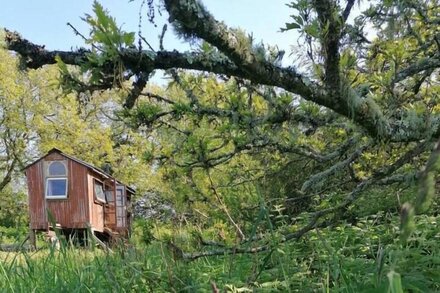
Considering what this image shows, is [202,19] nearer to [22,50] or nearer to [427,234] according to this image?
[22,50]

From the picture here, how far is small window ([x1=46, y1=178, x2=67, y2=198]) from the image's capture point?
58.9ft

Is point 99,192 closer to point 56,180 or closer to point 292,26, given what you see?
point 56,180

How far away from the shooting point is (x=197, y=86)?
10.4 feet

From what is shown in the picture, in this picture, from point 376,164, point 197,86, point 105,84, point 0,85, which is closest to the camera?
point 105,84

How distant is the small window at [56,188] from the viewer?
17938mm

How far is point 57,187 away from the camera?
1803 centimetres

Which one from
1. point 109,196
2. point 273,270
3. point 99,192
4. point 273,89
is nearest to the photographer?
point 273,270

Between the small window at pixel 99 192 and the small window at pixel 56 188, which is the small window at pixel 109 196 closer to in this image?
the small window at pixel 99 192

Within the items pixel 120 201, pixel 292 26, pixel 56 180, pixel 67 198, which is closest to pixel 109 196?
pixel 120 201

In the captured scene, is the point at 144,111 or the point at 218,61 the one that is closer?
the point at 218,61

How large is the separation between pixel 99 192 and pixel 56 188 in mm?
1935

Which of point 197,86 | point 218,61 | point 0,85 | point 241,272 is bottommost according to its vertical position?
point 241,272

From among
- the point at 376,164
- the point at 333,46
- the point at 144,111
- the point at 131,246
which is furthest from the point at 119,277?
the point at 376,164

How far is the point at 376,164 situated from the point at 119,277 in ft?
8.63
